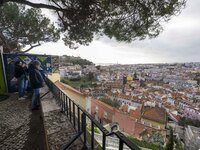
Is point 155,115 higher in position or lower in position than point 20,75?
lower

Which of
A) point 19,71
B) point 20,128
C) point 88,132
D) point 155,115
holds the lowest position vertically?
point 155,115

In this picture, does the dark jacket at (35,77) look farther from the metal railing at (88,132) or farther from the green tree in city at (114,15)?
the green tree in city at (114,15)

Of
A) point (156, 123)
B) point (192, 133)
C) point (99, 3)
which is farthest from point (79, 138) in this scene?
point (156, 123)

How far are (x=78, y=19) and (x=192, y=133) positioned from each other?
2261cm

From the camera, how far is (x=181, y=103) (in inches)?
1619

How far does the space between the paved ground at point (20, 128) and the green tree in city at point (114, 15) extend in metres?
2.93

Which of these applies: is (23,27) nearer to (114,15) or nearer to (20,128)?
(114,15)

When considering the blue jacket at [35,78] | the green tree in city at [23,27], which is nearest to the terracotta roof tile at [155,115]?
the green tree in city at [23,27]

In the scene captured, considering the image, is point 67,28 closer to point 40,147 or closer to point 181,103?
point 40,147

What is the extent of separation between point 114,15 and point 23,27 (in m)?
7.97

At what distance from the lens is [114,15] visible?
4945mm

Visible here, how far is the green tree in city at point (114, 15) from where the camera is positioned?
14.5 ft

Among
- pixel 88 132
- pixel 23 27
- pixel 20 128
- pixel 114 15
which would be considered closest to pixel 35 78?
pixel 20 128

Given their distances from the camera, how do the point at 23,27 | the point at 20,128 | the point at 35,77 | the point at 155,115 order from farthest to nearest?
the point at 155,115
the point at 23,27
the point at 35,77
the point at 20,128
